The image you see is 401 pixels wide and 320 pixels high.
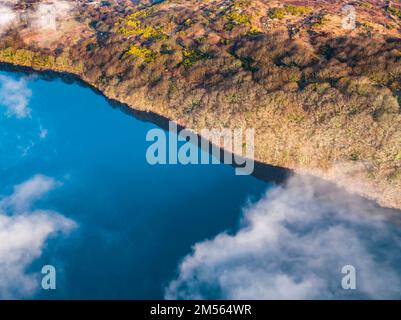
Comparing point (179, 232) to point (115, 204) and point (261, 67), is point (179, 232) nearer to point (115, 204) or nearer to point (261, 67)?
point (115, 204)

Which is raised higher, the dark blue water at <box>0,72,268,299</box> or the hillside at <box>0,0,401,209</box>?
the hillside at <box>0,0,401,209</box>

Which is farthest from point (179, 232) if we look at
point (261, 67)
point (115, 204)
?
point (261, 67)

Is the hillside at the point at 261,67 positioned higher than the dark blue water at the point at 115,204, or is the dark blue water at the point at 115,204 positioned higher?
the hillside at the point at 261,67

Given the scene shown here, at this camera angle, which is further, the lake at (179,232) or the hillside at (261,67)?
the hillside at (261,67)

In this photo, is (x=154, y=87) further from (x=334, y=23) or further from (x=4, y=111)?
(x=334, y=23)

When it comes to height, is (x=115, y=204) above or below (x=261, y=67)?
below

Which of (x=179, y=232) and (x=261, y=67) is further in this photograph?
(x=261, y=67)

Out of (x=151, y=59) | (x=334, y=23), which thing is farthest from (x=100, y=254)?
(x=334, y=23)

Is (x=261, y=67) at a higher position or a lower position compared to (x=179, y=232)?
higher

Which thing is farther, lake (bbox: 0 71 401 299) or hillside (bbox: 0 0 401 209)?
hillside (bbox: 0 0 401 209)
